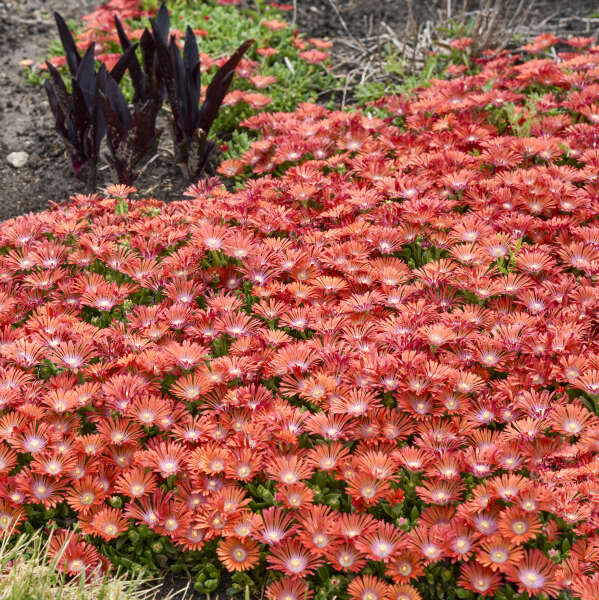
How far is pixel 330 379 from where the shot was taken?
2.16 metres

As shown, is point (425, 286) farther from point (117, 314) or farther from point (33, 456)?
point (33, 456)

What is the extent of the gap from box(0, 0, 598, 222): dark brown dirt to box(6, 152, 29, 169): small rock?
3 centimetres

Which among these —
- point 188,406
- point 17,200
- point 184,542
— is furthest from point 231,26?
point 184,542

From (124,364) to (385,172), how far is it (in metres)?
1.64

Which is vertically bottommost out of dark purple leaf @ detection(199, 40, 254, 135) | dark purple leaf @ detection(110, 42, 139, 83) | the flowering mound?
the flowering mound

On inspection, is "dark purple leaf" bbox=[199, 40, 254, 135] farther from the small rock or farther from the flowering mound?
the small rock

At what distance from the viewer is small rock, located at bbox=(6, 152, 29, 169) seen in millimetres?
4578

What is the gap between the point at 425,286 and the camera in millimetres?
2641

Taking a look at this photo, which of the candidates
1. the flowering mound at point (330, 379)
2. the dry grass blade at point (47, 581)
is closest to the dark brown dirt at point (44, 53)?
Result: the flowering mound at point (330, 379)

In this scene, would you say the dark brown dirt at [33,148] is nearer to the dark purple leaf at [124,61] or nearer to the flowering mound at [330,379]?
the dark purple leaf at [124,61]

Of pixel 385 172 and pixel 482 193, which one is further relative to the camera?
pixel 385 172

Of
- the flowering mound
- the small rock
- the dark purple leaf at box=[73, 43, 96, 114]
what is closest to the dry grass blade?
the flowering mound

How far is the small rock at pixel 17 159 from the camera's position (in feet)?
15.0

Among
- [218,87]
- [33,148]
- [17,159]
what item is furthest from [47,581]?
[33,148]
